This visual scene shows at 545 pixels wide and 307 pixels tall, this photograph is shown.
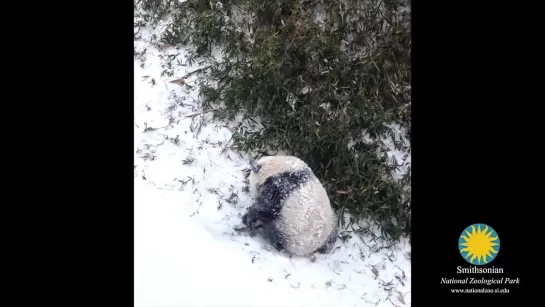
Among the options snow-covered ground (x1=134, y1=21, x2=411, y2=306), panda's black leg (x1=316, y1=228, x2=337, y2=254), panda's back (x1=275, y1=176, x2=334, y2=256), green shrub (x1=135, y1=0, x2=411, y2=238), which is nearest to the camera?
snow-covered ground (x1=134, y1=21, x2=411, y2=306)

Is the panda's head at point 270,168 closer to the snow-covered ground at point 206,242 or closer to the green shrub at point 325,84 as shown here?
the snow-covered ground at point 206,242

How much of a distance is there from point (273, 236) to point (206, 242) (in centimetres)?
47

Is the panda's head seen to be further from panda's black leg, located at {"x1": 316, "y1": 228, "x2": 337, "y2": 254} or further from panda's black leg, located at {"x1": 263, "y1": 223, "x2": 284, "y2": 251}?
panda's black leg, located at {"x1": 316, "y1": 228, "x2": 337, "y2": 254}

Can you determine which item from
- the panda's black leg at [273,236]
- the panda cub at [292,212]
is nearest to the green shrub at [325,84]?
the panda cub at [292,212]

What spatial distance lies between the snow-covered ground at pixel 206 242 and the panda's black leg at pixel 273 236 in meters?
0.05

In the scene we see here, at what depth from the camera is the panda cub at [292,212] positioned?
2566 mm

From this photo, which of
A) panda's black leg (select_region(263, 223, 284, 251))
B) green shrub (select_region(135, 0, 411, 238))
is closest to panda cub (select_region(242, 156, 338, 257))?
panda's black leg (select_region(263, 223, 284, 251))

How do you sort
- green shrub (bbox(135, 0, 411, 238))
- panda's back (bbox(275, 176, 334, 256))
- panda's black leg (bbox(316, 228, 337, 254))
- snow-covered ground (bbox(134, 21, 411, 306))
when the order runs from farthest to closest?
green shrub (bbox(135, 0, 411, 238))
panda's black leg (bbox(316, 228, 337, 254))
panda's back (bbox(275, 176, 334, 256))
snow-covered ground (bbox(134, 21, 411, 306))

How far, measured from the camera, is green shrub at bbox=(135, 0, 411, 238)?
304 cm

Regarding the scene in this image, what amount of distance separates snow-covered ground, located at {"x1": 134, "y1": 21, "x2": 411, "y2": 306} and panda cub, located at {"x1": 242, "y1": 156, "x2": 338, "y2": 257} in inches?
3.9

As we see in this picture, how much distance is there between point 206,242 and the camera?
7.90 feet

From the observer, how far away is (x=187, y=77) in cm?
360

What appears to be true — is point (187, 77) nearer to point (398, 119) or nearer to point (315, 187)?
point (315, 187)
